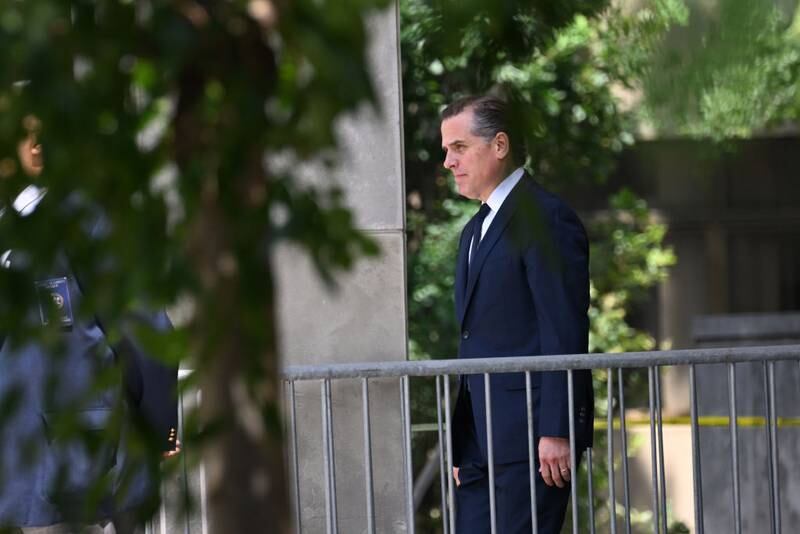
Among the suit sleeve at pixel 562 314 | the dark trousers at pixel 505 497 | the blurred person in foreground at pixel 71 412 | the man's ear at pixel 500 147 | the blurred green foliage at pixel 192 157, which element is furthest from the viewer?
the dark trousers at pixel 505 497

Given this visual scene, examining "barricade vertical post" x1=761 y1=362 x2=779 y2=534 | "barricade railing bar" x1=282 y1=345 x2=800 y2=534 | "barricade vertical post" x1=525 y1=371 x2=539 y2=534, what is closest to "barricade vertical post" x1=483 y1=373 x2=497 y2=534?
"barricade railing bar" x1=282 y1=345 x2=800 y2=534

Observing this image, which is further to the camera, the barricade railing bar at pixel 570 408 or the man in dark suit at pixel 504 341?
the barricade railing bar at pixel 570 408

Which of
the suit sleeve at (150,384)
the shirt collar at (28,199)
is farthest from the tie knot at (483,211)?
the shirt collar at (28,199)

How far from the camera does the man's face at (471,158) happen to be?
15.6 feet

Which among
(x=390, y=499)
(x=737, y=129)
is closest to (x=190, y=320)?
(x=737, y=129)

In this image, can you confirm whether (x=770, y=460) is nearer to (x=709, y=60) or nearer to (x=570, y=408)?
(x=570, y=408)

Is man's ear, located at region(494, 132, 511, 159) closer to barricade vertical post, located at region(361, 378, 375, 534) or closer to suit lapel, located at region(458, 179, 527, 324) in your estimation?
suit lapel, located at region(458, 179, 527, 324)

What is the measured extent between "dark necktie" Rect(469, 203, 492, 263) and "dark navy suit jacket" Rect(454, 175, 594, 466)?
4 cm

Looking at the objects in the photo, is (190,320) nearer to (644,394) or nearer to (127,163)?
(127,163)

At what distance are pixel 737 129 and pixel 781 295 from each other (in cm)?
1580

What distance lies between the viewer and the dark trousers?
4.81 m

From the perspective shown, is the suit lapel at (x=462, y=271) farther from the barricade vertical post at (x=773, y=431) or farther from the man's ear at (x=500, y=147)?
the barricade vertical post at (x=773, y=431)

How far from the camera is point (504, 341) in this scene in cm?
486

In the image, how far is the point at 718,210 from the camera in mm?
16734
